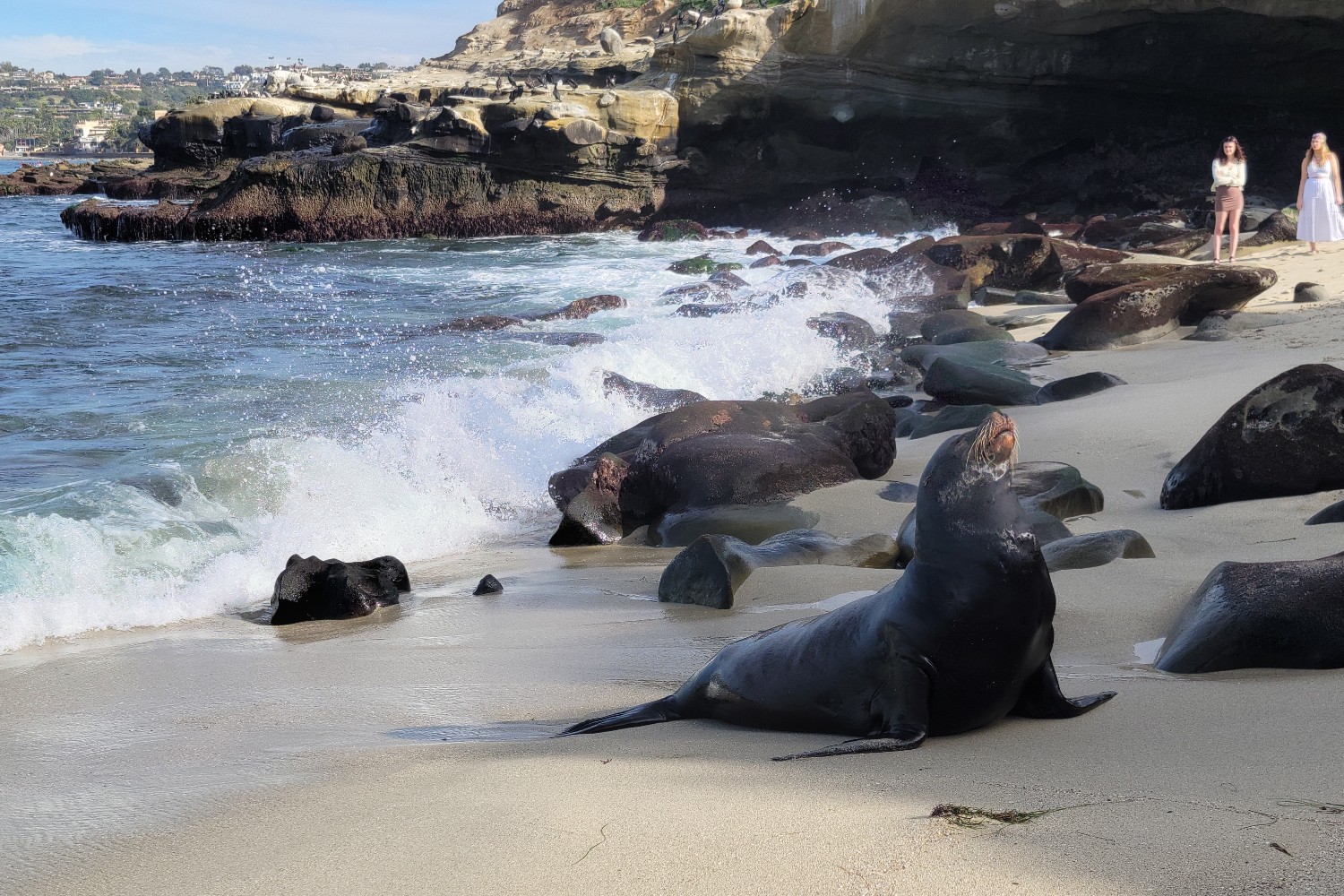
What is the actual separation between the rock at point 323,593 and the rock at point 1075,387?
523cm

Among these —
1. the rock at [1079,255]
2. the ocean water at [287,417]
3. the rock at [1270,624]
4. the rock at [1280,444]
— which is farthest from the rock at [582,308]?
the rock at [1270,624]

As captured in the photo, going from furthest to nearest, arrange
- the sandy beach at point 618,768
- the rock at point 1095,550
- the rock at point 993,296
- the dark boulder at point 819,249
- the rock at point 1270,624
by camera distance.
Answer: the dark boulder at point 819,249 < the rock at point 993,296 < the rock at point 1095,550 < the rock at point 1270,624 < the sandy beach at point 618,768

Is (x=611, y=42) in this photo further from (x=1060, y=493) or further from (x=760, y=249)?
(x=1060, y=493)

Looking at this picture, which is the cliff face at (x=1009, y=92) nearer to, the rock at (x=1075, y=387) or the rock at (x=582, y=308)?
the rock at (x=582, y=308)

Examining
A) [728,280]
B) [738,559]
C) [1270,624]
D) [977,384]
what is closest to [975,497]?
[1270,624]

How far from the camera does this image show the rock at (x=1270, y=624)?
3020 mm

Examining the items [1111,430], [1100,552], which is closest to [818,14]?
[1111,430]

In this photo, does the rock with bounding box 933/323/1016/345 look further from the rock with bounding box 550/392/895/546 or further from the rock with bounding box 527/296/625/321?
the rock with bounding box 527/296/625/321

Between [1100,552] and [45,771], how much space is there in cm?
353

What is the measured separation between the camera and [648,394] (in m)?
9.59

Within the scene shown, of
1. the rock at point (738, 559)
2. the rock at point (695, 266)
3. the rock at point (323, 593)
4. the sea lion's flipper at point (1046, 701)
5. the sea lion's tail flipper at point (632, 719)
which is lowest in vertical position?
the rock at point (323, 593)

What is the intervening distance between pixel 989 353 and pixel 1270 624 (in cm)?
761

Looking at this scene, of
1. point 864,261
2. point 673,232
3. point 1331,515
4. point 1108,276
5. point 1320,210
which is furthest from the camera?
point 673,232

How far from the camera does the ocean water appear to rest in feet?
19.5
